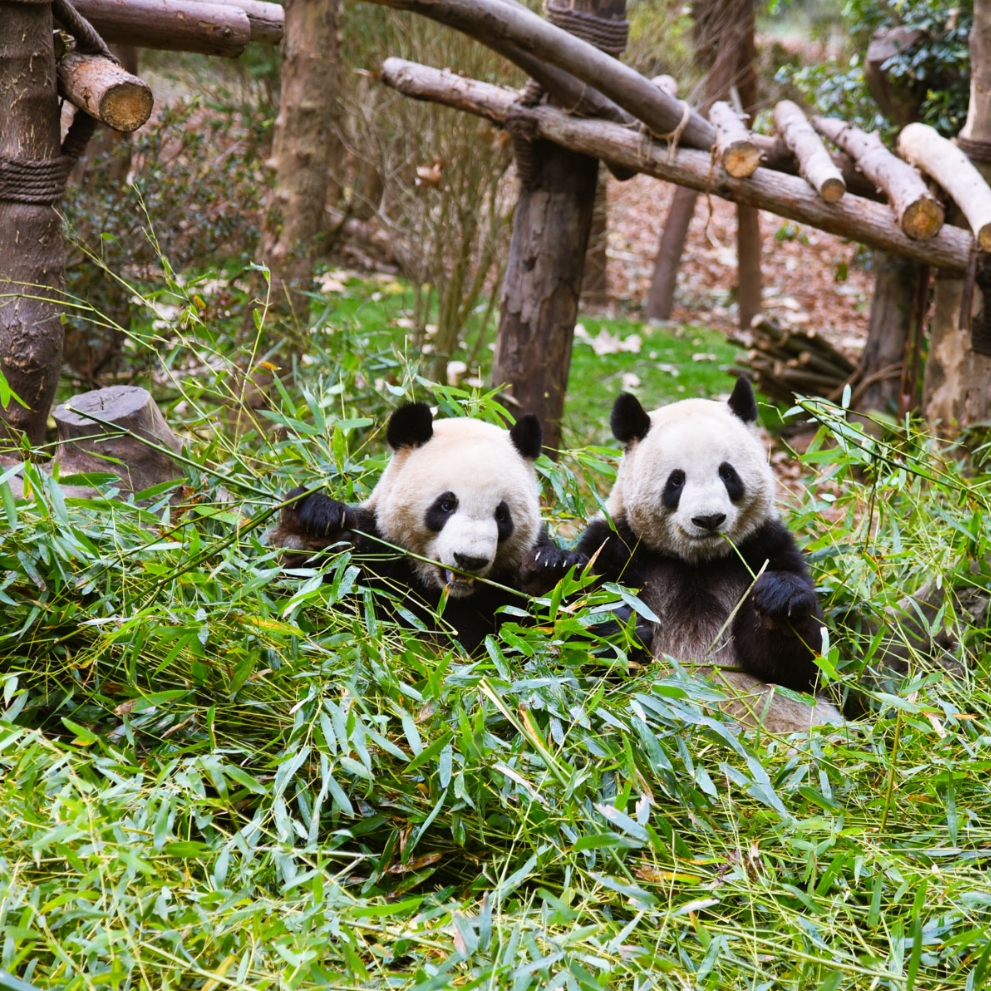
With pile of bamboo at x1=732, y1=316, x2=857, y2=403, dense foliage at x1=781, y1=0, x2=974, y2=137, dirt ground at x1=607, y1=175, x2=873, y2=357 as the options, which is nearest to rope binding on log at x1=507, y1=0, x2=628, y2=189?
dense foliage at x1=781, y1=0, x2=974, y2=137

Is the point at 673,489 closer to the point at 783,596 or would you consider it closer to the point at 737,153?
the point at 783,596

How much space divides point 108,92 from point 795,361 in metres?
6.07

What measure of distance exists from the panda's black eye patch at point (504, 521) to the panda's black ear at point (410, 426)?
0.34 meters

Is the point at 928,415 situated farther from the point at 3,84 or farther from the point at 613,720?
the point at 3,84

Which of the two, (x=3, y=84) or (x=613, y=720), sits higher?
(x=3, y=84)

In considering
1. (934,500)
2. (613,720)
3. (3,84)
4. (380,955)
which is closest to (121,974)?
(380,955)

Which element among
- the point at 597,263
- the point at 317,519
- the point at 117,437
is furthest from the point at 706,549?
the point at 597,263

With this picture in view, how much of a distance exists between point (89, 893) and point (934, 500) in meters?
3.07

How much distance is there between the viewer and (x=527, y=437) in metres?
3.20

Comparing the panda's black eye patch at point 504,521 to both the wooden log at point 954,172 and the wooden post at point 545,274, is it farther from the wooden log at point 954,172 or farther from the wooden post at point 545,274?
the wooden log at point 954,172

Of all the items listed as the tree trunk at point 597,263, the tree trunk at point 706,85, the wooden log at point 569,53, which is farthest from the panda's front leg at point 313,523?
the tree trunk at point 597,263

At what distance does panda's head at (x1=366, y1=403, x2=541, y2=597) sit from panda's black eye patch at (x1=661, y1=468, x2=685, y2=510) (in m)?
0.39

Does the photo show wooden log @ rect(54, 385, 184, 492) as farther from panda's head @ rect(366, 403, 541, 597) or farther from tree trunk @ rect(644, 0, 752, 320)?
tree trunk @ rect(644, 0, 752, 320)

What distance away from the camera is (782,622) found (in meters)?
2.96
